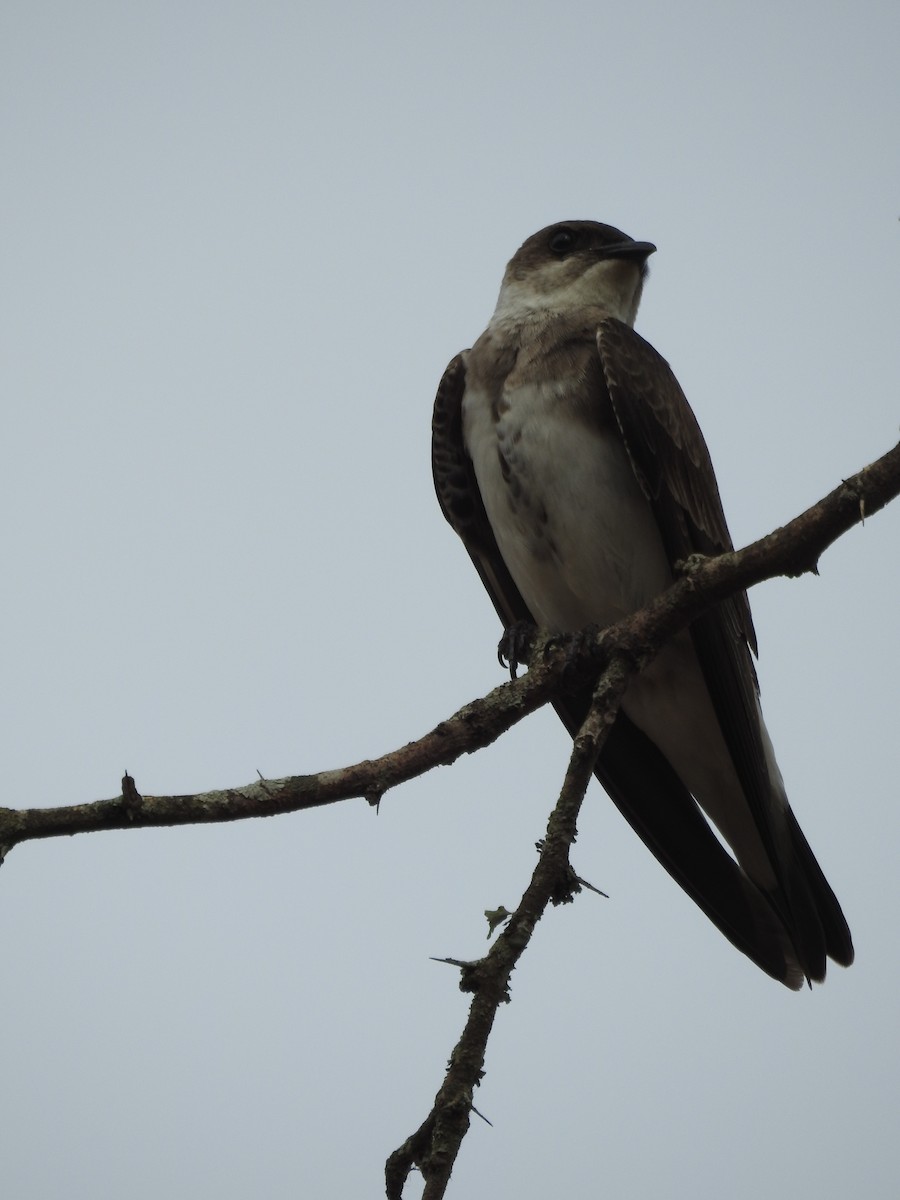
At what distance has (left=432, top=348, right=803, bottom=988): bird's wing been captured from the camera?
243 inches

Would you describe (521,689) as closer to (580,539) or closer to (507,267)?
(580,539)

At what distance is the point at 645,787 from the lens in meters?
6.77

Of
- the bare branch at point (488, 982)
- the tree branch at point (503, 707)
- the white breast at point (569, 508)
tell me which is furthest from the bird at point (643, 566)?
the bare branch at point (488, 982)

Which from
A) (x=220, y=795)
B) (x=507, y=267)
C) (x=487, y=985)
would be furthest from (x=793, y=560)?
(x=507, y=267)

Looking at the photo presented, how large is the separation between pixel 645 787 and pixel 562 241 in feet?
11.5

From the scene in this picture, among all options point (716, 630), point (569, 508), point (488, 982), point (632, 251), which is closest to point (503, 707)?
point (488, 982)

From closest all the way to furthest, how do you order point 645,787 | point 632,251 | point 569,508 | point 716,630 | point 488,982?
Answer: point 488,982, point 716,630, point 569,508, point 645,787, point 632,251

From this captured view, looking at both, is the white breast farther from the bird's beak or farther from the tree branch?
the bird's beak

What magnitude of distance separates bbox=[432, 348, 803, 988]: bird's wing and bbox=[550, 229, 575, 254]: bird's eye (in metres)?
1.23

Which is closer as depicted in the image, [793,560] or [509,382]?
[793,560]

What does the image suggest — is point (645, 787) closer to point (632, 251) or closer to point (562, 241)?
point (632, 251)

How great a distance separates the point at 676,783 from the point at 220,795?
A: 3.49 m

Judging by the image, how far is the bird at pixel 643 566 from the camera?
19.4ft

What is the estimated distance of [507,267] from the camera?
806 cm
